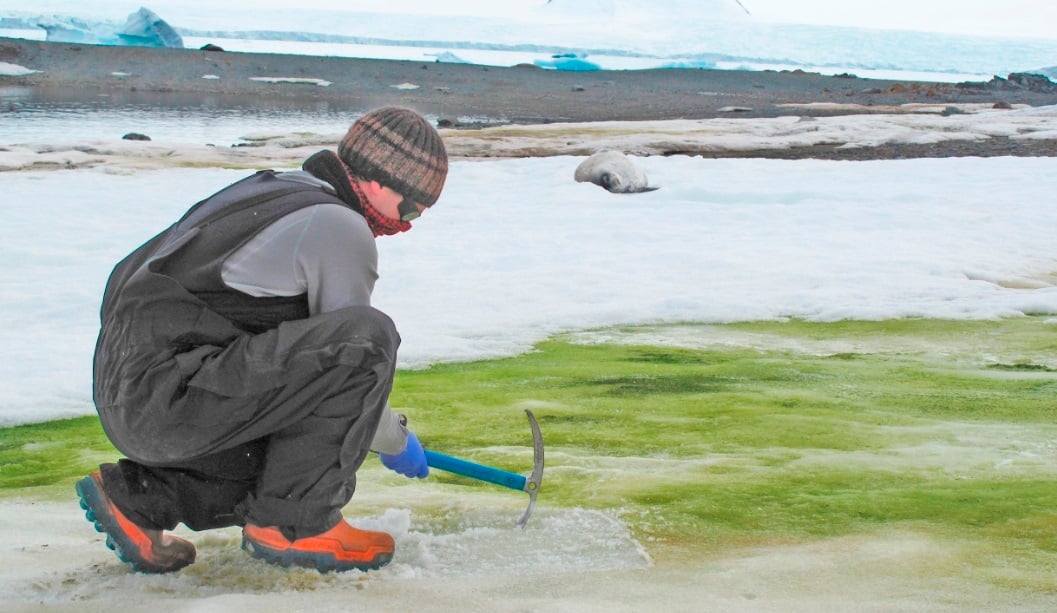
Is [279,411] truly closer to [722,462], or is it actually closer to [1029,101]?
[722,462]

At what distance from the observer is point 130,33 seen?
40.1 meters

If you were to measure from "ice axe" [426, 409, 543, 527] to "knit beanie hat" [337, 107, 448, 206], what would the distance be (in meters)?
0.57

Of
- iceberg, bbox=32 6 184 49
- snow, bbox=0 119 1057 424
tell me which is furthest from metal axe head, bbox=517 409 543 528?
iceberg, bbox=32 6 184 49

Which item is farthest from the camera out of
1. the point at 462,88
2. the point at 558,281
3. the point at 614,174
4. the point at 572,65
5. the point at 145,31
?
the point at 572,65

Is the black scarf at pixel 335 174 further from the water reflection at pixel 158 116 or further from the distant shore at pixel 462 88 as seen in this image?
the distant shore at pixel 462 88

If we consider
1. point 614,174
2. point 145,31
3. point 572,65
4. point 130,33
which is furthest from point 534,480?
point 572,65

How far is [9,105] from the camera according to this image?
20391 millimetres

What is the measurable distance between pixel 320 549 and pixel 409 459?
0.86 ft

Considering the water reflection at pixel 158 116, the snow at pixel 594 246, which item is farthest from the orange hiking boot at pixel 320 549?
the water reflection at pixel 158 116

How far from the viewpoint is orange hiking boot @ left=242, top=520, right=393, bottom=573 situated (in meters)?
2.07

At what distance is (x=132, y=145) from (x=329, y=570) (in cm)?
1062

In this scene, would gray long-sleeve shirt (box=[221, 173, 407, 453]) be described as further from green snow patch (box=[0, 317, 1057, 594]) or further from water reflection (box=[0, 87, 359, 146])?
water reflection (box=[0, 87, 359, 146])

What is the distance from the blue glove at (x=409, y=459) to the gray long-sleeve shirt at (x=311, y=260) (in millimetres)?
377

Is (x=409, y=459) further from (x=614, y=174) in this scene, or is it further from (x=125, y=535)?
(x=614, y=174)
